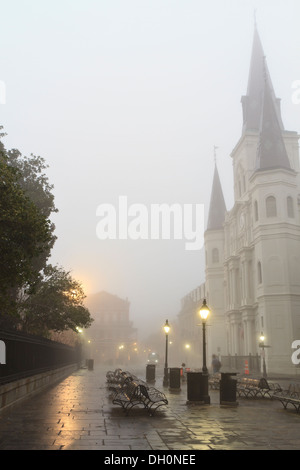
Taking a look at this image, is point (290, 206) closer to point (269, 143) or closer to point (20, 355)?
point (269, 143)

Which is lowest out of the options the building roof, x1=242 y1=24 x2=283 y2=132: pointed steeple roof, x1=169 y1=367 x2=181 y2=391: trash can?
x1=169 y1=367 x2=181 y2=391: trash can

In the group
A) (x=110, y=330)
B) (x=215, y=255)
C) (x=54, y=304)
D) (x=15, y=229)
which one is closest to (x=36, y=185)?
(x=54, y=304)

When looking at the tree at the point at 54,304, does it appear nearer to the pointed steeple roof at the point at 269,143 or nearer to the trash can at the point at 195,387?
the trash can at the point at 195,387

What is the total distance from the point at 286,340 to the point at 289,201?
1434cm

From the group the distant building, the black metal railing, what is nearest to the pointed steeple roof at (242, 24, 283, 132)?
the black metal railing

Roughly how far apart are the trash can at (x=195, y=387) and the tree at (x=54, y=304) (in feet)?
45.1

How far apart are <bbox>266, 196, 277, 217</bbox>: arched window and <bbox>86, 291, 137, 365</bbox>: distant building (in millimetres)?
63348

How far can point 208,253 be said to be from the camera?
74.5 metres

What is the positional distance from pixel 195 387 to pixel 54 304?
557 inches

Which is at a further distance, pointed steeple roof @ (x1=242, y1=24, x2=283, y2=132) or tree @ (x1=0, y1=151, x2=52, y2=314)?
pointed steeple roof @ (x1=242, y1=24, x2=283, y2=132)

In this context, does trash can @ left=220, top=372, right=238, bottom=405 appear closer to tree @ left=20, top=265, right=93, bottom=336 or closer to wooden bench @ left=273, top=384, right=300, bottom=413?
wooden bench @ left=273, top=384, right=300, bottom=413

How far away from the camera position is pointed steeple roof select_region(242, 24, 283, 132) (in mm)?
67250

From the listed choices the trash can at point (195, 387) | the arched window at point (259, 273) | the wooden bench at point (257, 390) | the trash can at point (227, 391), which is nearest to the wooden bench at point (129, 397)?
the trash can at point (195, 387)

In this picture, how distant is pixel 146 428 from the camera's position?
10008mm
